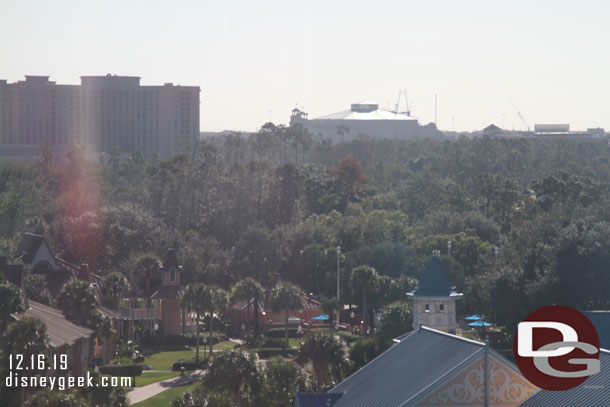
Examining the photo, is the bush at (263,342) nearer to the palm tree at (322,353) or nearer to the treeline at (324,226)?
the treeline at (324,226)

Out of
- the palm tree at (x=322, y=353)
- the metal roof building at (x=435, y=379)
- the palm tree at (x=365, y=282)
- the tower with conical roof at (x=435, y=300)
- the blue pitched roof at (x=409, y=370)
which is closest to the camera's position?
the metal roof building at (x=435, y=379)

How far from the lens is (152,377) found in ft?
207

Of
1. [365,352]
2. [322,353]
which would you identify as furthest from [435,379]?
[365,352]

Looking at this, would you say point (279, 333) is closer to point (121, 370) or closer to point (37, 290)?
point (37, 290)

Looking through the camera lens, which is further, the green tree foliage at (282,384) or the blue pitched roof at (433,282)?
the blue pitched roof at (433,282)

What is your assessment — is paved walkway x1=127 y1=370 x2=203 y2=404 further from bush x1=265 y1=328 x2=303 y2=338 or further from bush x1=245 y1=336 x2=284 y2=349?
bush x1=265 y1=328 x2=303 y2=338

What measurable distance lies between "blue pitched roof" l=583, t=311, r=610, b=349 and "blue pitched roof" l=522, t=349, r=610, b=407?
35.6ft

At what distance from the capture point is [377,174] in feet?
587

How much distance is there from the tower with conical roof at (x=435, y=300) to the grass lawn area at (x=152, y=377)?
19.8 meters

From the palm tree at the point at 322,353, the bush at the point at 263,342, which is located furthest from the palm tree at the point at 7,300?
the bush at the point at 263,342

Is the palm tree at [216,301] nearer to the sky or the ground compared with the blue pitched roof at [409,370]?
nearer to the ground

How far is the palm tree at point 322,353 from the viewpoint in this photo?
5034 centimetres

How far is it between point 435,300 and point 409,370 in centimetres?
1350

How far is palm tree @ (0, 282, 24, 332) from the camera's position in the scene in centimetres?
5209
